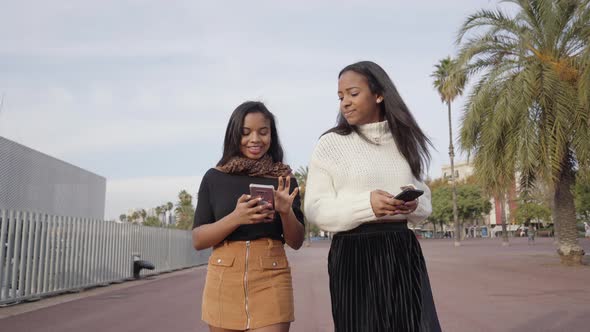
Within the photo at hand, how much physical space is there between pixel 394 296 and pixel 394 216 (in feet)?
1.03

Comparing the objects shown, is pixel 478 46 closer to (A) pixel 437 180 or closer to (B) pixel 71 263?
(B) pixel 71 263

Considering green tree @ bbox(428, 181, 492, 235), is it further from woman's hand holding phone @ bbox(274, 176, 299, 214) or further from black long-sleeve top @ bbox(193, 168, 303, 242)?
woman's hand holding phone @ bbox(274, 176, 299, 214)

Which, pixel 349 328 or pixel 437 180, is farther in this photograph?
pixel 437 180

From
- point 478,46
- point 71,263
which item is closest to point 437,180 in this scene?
point 478,46

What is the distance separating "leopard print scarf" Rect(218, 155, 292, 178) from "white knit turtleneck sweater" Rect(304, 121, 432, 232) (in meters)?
0.18

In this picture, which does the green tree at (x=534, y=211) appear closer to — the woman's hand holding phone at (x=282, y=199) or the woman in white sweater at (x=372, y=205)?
the woman in white sweater at (x=372, y=205)

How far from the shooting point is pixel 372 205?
1.99 meters

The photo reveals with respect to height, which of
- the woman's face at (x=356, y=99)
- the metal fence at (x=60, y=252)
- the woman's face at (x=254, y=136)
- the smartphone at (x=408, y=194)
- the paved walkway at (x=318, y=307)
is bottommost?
the paved walkway at (x=318, y=307)

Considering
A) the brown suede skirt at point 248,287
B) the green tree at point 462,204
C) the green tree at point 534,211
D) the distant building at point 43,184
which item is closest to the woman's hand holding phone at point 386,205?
the brown suede skirt at point 248,287

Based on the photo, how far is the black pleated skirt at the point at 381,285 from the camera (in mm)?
1982

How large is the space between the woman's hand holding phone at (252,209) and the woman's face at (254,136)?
412mm

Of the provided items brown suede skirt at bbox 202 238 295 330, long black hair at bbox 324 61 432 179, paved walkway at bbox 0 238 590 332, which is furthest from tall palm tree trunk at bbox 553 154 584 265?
brown suede skirt at bbox 202 238 295 330

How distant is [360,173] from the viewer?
7.04ft

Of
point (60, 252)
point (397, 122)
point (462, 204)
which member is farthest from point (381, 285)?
point (462, 204)
